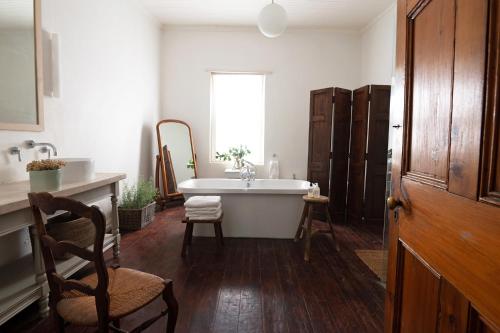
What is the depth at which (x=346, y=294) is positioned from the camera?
211 cm

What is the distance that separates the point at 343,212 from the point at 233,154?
1.88 meters

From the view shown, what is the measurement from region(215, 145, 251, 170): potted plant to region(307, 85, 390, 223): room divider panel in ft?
3.63

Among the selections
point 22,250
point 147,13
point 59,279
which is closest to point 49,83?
point 22,250

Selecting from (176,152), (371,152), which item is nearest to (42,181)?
(176,152)

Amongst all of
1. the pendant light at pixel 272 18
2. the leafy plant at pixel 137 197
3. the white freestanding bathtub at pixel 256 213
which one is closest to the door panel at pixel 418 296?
the white freestanding bathtub at pixel 256 213

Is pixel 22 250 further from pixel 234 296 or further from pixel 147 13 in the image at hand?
pixel 147 13

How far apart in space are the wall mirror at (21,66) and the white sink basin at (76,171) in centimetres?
39

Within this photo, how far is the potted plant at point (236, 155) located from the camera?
4.68 metres

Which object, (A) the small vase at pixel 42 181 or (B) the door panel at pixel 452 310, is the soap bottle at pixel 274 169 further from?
(B) the door panel at pixel 452 310

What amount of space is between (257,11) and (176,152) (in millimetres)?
2450

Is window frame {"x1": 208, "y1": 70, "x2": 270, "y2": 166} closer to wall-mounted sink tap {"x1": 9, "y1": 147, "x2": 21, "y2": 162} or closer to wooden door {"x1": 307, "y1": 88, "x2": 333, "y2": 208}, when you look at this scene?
wooden door {"x1": 307, "y1": 88, "x2": 333, "y2": 208}

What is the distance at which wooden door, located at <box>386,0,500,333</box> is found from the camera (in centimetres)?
61

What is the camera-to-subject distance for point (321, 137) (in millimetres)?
4160

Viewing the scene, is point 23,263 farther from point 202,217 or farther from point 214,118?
point 214,118
